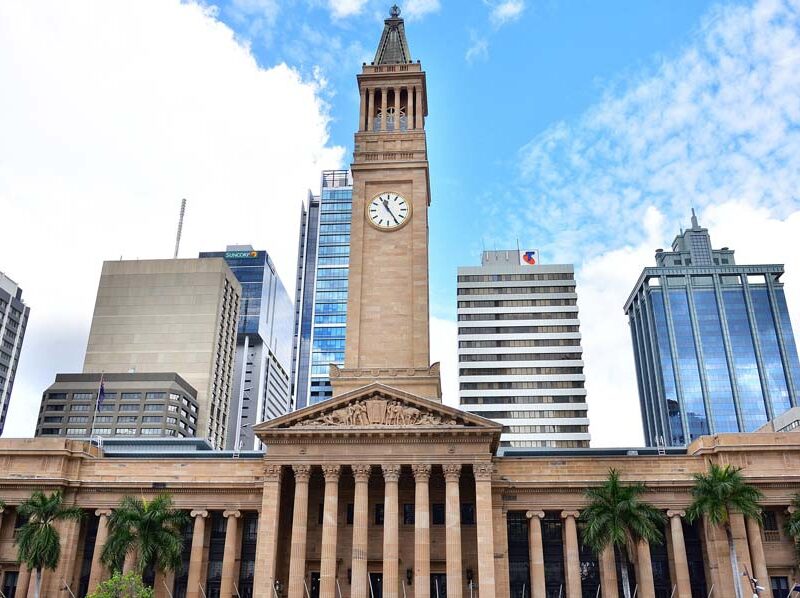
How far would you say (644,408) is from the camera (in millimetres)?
196250

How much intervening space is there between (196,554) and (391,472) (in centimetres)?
1735

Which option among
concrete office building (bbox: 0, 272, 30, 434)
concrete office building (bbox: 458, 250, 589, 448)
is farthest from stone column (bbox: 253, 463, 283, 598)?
concrete office building (bbox: 0, 272, 30, 434)

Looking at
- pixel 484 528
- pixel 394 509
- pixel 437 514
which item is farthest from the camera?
pixel 437 514

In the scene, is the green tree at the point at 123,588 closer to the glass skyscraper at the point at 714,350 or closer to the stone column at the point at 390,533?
the stone column at the point at 390,533

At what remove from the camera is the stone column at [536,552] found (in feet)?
185

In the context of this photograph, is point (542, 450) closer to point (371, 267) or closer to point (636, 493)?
point (636, 493)

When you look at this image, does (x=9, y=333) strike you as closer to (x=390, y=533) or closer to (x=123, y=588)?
(x=123, y=588)

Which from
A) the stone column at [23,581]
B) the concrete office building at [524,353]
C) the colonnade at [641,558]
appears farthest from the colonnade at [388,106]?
the concrete office building at [524,353]

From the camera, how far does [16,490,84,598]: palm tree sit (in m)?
51.9

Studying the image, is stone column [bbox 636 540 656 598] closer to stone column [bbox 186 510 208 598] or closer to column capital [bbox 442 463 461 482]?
column capital [bbox 442 463 461 482]

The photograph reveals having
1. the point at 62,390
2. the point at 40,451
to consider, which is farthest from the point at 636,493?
the point at 62,390

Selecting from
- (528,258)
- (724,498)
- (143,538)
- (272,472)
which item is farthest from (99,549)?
(528,258)

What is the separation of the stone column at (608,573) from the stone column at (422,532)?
1337 centimetres

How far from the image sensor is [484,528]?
2117 inches
